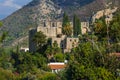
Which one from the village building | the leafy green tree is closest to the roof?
the village building

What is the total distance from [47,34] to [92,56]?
131 feet

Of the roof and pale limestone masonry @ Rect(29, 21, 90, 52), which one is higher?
pale limestone masonry @ Rect(29, 21, 90, 52)

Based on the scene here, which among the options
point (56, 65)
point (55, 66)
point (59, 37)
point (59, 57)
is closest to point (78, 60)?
point (55, 66)

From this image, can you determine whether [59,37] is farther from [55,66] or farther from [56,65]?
[55,66]

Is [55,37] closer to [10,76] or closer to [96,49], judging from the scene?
[10,76]

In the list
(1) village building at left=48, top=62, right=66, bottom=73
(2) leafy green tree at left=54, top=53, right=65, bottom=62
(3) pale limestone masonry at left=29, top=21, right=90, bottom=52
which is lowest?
(1) village building at left=48, top=62, right=66, bottom=73

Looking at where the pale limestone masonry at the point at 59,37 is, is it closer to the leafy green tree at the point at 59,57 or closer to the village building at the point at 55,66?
the leafy green tree at the point at 59,57

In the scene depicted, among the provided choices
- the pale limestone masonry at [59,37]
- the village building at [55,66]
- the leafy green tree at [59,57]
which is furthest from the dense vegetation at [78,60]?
the pale limestone masonry at [59,37]

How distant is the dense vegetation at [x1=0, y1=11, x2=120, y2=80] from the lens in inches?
1527

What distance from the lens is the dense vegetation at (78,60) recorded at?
3878 centimetres

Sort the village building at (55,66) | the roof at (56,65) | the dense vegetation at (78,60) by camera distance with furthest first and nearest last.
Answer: the roof at (56,65)
the village building at (55,66)
the dense vegetation at (78,60)

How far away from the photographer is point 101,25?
69938mm

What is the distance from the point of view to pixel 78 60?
4028 centimetres

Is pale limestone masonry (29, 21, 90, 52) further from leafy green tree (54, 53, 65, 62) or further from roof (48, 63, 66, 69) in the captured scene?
roof (48, 63, 66, 69)
